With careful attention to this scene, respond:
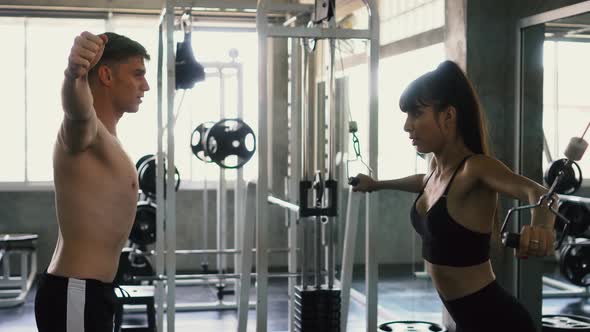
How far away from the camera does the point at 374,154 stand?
316 centimetres

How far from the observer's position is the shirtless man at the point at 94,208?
1.70 meters

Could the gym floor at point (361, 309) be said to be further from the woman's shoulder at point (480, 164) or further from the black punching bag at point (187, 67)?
the woman's shoulder at point (480, 164)

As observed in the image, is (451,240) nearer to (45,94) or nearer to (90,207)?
(90,207)

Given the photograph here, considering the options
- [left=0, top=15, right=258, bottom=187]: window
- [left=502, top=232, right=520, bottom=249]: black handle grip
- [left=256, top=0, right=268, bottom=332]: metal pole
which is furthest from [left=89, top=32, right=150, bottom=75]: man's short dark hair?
[left=0, top=15, right=258, bottom=187]: window

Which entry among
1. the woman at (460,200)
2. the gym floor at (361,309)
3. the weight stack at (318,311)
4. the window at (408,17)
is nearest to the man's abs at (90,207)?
the woman at (460,200)

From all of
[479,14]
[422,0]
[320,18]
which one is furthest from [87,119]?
[422,0]

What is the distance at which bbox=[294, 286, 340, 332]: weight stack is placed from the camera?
113 inches

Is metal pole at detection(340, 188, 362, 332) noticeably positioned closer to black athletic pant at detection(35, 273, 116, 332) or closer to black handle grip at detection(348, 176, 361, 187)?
black handle grip at detection(348, 176, 361, 187)

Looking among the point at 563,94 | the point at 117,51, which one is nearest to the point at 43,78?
the point at 563,94

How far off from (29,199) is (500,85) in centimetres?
458

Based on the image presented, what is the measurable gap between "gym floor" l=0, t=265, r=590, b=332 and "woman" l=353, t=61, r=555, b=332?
1864 mm

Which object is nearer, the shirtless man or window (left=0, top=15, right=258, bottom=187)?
the shirtless man

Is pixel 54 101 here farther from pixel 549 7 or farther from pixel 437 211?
pixel 437 211

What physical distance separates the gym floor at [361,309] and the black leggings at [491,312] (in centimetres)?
186
